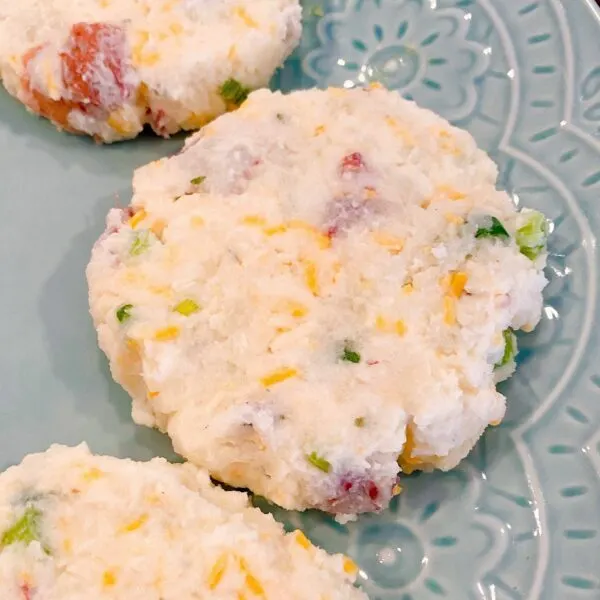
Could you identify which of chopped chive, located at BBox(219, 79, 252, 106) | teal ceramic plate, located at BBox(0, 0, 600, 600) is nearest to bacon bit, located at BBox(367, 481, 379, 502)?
teal ceramic plate, located at BBox(0, 0, 600, 600)

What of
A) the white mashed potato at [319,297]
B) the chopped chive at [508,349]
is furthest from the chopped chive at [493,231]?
the chopped chive at [508,349]

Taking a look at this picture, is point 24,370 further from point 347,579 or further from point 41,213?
point 347,579

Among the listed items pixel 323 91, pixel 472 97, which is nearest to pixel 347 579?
pixel 323 91

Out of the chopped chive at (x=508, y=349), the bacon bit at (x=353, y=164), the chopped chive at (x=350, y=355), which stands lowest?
the chopped chive at (x=350, y=355)

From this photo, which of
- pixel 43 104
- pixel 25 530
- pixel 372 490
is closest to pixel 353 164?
pixel 372 490

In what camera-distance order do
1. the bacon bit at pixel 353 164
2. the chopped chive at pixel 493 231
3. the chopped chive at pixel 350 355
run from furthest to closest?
the bacon bit at pixel 353 164
the chopped chive at pixel 493 231
the chopped chive at pixel 350 355

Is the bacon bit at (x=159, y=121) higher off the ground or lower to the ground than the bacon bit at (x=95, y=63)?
lower

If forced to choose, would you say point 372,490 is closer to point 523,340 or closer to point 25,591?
point 523,340

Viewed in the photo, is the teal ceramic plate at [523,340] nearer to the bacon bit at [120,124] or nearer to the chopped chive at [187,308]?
the bacon bit at [120,124]
